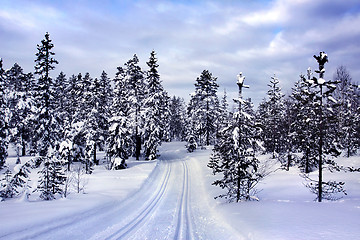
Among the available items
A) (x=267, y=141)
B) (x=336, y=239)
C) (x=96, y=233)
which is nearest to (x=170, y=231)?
(x=96, y=233)

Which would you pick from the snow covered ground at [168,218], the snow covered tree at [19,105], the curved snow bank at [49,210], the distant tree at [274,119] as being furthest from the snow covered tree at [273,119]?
the snow covered tree at [19,105]

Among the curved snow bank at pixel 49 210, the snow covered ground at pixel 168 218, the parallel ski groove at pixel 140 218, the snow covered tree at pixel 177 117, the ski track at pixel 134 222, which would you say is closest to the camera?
the curved snow bank at pixel 49 210

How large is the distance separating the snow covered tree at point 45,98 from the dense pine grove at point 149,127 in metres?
0.09

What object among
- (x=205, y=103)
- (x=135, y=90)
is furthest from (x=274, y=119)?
(x=135, y=90)

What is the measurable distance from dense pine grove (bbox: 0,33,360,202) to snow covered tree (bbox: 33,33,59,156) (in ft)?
0.31

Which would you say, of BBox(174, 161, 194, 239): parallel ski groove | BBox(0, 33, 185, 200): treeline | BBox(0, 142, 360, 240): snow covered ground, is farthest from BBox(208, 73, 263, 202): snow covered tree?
BBox(0, 33, 185, 200): treeline

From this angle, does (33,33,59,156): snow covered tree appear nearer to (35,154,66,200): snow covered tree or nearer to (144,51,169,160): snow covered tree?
(35,154,66,200): snow covered tree

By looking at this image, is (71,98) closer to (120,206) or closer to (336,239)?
(120,206)

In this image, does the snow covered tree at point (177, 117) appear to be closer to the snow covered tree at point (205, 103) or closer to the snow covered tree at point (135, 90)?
the snow covered tree at point (205, 103)

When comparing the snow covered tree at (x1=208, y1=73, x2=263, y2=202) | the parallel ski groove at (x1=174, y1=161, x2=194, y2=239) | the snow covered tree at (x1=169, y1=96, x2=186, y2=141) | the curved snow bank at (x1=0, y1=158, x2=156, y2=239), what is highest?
the snow covered tree at (x1=169, y1=96, x2=186, y2=141)

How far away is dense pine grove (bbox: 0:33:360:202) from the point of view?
14.3 metres

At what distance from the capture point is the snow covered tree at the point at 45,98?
22.5 m

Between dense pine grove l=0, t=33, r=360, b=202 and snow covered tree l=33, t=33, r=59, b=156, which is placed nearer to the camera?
dense pine grove l=0, t=33, r=360, b=202

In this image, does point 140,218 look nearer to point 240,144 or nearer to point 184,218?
point 184,218
